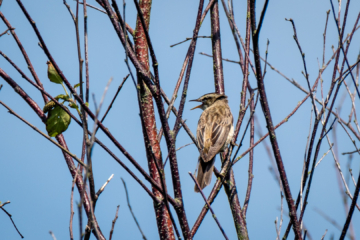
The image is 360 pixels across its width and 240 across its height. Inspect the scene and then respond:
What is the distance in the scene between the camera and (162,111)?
9.75ft

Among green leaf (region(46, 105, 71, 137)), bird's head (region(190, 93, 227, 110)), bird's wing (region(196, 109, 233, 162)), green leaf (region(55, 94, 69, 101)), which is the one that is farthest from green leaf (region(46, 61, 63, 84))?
bird's head (region(190, 93, 227, 110))

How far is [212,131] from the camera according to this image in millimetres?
7094

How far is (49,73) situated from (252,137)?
104 inches

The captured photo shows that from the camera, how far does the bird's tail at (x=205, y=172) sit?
565 centimetres

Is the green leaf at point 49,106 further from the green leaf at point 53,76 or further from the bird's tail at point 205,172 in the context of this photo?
the bird's tail at point 205,172

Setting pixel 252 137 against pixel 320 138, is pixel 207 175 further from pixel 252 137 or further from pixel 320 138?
pixel 320 138

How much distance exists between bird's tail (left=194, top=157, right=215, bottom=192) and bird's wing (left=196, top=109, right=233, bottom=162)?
0.08 meters

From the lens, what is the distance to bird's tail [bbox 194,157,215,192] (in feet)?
18.5

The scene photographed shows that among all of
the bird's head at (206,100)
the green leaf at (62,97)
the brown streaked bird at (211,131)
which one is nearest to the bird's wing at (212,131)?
the brown streaked bird at (211,131)

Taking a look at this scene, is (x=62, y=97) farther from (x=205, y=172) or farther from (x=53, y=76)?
(x=205, y=172)

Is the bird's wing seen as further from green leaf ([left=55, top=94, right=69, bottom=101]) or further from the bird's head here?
green leaf ([left=55, top=94, right=69, bottom=101])

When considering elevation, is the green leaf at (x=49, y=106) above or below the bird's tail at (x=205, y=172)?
below

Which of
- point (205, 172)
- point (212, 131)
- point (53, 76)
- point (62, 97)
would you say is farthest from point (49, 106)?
point (212, 131)

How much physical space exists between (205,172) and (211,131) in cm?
146
